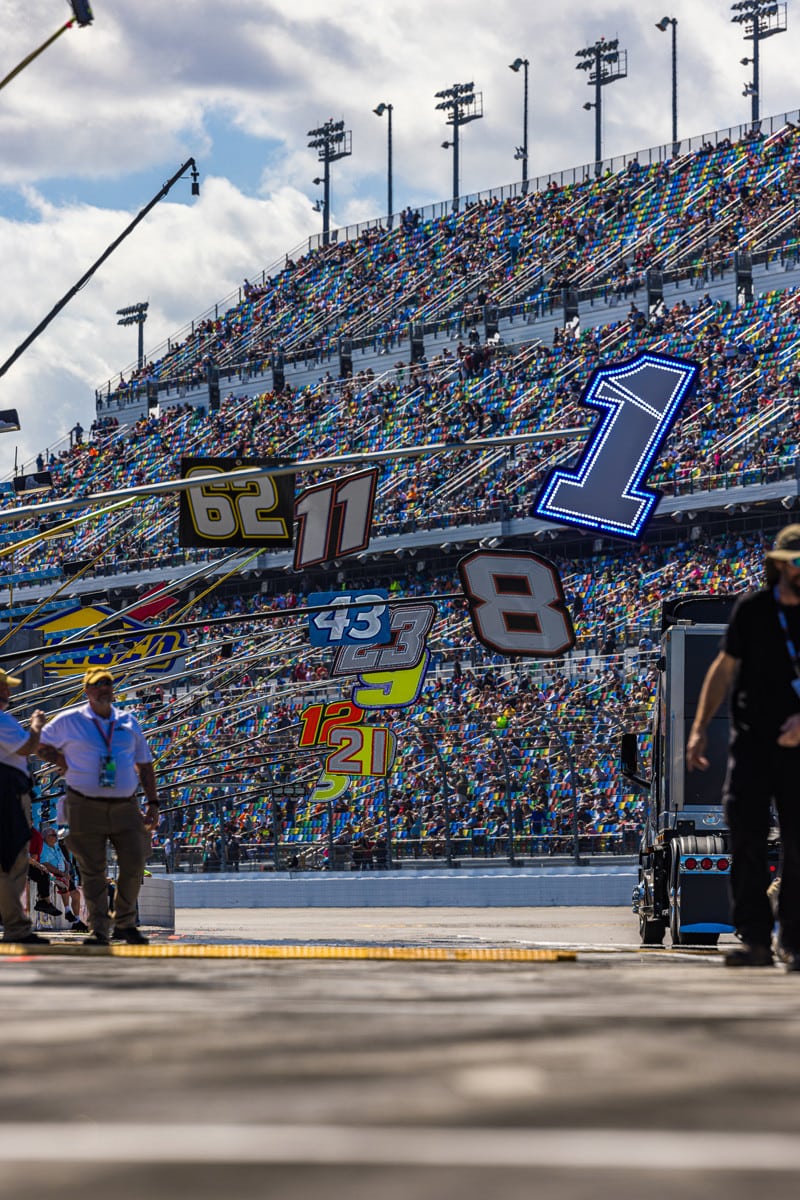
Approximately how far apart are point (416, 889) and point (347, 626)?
1273cm

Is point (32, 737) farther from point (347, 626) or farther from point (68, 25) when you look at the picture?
point (347, 626)

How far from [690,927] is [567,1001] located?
10.4 metres

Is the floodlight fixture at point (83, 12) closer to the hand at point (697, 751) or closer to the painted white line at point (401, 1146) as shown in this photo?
the hand at point (697, 751)

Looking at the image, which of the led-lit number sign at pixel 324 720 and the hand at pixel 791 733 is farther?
the led-lit number sign at pixel 324 720

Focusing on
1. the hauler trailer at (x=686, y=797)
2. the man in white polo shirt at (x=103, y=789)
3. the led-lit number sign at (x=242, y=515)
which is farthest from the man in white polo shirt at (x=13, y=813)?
the led-lit number sign at (x=242, y=515)

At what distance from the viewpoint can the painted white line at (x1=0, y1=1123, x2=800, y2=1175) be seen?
8.23 ft

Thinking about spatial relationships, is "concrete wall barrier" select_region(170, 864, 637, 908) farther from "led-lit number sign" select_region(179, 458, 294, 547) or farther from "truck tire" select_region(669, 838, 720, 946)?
"truck tire" select_region(669, 838, 720, 946)

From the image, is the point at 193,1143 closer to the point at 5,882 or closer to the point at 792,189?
the point at 5,882

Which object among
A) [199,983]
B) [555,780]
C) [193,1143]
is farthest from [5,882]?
[555,780]

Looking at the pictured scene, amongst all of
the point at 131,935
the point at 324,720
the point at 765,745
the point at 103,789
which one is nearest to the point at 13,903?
the point at 131,935

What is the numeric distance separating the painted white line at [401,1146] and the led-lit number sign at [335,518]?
1796 cm

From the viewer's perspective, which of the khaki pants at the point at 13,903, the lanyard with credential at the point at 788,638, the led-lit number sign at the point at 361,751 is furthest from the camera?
the led-lit number sign at the point at 361,751

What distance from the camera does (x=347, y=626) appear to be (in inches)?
1042

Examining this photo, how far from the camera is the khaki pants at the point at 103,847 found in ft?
37.9
